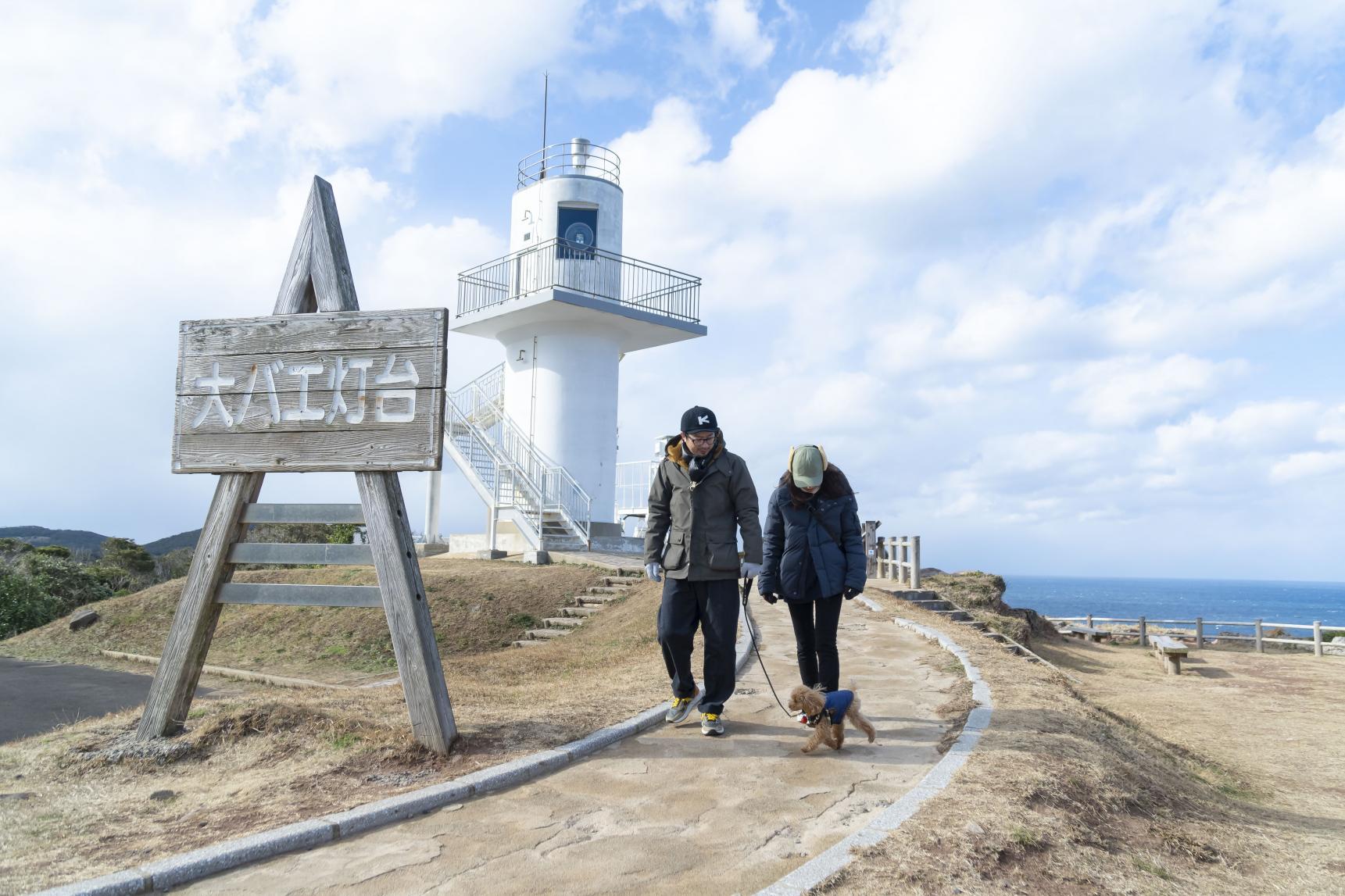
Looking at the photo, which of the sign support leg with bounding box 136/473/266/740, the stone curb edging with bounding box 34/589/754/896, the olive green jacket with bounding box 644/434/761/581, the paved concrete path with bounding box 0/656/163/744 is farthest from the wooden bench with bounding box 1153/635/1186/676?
the paved concrete path with bounding box 0/656/163/744

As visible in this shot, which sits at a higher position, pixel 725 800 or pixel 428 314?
pixel 428 314

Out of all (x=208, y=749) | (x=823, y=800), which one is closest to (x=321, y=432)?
(x=208, y=749)

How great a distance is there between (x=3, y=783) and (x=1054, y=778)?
17.6ft

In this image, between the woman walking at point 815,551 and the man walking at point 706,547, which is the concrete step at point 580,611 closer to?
the man walking at point 706,547

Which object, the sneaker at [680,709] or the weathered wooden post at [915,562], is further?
the weathered wooden post at [915,562]

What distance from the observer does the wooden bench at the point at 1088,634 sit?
1021 inches

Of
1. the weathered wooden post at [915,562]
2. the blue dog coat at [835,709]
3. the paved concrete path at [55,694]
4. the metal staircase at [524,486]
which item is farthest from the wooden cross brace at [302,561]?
the weathered wooden post at [915,562]

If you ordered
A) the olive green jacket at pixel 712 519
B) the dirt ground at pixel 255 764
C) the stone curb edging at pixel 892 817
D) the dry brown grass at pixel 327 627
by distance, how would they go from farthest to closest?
the dry brown grass at pixel 327 627 → the olive green jacket at pixel 712 519 → the dirt ground at pixel 255 764 → the stone curb edging at pixel 892 817

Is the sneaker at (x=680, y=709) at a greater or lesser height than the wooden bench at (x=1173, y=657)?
greater

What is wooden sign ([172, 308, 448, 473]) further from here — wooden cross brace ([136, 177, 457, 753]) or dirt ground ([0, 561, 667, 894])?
dirt ground ([0, 561, 667, 894])

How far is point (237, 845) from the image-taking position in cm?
352

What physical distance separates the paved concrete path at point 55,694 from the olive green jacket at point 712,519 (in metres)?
7.00

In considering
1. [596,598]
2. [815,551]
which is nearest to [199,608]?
[815,551]

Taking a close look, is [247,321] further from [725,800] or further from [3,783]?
[725,800]
